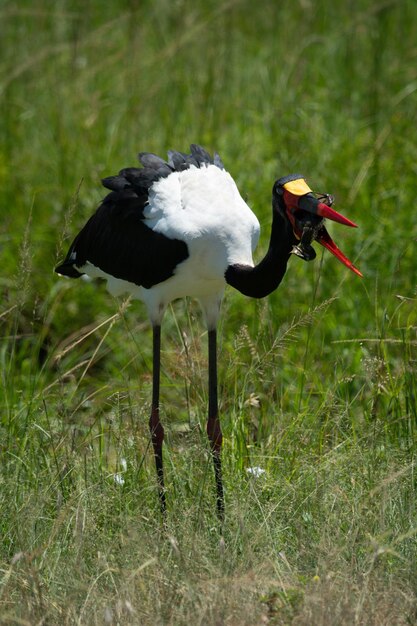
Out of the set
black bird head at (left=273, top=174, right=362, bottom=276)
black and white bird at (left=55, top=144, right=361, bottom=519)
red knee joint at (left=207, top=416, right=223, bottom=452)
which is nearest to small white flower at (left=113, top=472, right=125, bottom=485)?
black and white bird at (left=55, top=144, right=361, bottom=519)

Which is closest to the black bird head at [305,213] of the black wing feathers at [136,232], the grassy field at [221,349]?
the grassy field at [221,349]

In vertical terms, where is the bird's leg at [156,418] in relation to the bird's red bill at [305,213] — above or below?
below

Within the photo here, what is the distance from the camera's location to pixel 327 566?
348cm

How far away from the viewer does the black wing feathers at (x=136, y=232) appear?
461 centimetres

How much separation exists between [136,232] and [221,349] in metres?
0.68

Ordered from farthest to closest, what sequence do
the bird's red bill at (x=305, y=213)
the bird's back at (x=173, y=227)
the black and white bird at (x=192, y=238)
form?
the bird's back at (x=173, y=227) → the black and white bird at (x=192, y=238) → the bird's red bill at (x=305, y=213)

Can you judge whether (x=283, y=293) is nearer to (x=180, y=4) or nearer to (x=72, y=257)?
(x=72, y=257)

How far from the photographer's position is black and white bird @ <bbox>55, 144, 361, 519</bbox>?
4.25m

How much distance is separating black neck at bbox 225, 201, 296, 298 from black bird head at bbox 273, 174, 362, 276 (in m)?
0.04

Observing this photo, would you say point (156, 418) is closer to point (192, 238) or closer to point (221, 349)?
point (221, 349)

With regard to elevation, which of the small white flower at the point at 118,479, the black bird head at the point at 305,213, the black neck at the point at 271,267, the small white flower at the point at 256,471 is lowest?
the small white flower at the point at 118,479

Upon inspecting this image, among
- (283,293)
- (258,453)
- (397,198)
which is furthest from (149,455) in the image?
(397,198)

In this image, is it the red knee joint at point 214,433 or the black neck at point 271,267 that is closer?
the black neck at point 271,267

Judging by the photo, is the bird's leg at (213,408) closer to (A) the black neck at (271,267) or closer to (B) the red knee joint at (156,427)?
(B) the red knee joint at (156,427)
